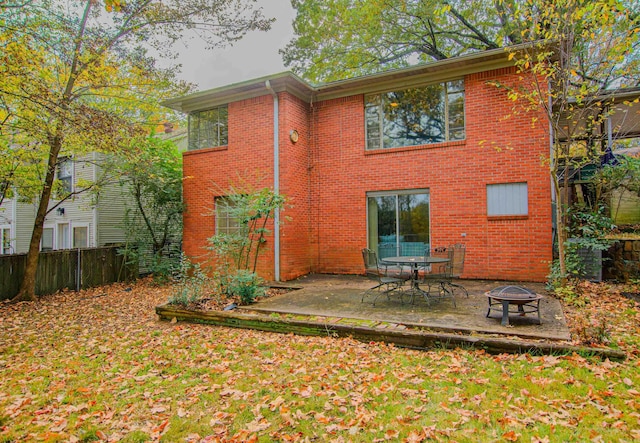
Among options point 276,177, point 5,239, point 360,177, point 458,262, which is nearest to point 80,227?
point 5,239

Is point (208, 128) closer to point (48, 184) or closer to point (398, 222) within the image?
point (48, 184)

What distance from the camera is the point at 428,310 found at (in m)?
5.90

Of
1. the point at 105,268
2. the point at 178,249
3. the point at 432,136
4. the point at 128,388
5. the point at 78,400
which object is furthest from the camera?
the point at 178,249

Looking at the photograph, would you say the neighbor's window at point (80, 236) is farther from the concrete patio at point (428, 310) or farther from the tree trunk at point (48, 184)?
the concrete patio at point (428, 310)

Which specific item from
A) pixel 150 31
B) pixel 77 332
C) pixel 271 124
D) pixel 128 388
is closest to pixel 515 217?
pixel 271 124

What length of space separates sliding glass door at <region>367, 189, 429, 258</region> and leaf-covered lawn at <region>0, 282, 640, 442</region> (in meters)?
4.37

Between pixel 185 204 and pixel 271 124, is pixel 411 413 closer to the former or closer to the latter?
pixel 271 124

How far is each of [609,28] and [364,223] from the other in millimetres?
6291

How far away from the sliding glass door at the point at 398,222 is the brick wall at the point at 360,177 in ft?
0.73

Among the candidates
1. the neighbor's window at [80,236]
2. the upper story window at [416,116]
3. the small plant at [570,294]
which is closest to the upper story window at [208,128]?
the upper story window at [416,116]

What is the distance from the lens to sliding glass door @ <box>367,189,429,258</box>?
31.7ft

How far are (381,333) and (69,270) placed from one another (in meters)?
9.20

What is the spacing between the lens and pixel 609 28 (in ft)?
19.7

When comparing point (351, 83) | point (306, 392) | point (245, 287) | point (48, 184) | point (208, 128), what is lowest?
point (306, 392)
